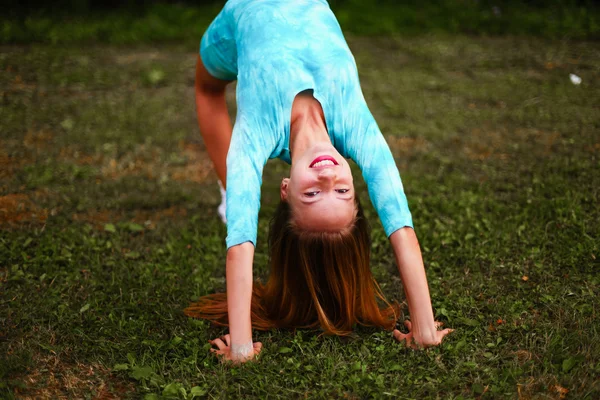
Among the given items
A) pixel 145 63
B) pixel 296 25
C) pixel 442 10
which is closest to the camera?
pixel 296 25

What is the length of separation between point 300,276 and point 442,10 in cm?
733

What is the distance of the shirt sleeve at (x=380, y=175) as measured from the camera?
9.79 feet

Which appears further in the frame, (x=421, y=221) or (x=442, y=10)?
(x=442, y=10)

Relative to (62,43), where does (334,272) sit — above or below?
below

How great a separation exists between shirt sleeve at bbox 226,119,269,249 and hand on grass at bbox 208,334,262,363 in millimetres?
561

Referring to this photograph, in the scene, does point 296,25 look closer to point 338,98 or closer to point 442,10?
point 338,98

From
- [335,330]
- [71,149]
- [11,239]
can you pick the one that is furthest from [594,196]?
[71,149]

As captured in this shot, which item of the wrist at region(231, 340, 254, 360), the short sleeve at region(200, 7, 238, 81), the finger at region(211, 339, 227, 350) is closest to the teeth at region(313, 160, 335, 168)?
the wrist at region(231, 340, 254, 360)

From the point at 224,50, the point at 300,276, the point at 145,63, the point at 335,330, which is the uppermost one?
the point at 224,50

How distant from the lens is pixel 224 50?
3.91 meters

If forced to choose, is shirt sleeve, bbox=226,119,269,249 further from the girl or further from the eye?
the eye

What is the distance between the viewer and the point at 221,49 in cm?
392

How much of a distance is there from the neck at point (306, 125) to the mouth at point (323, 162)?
0.20 m

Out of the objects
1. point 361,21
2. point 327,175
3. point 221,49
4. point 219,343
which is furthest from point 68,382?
point 361,21
